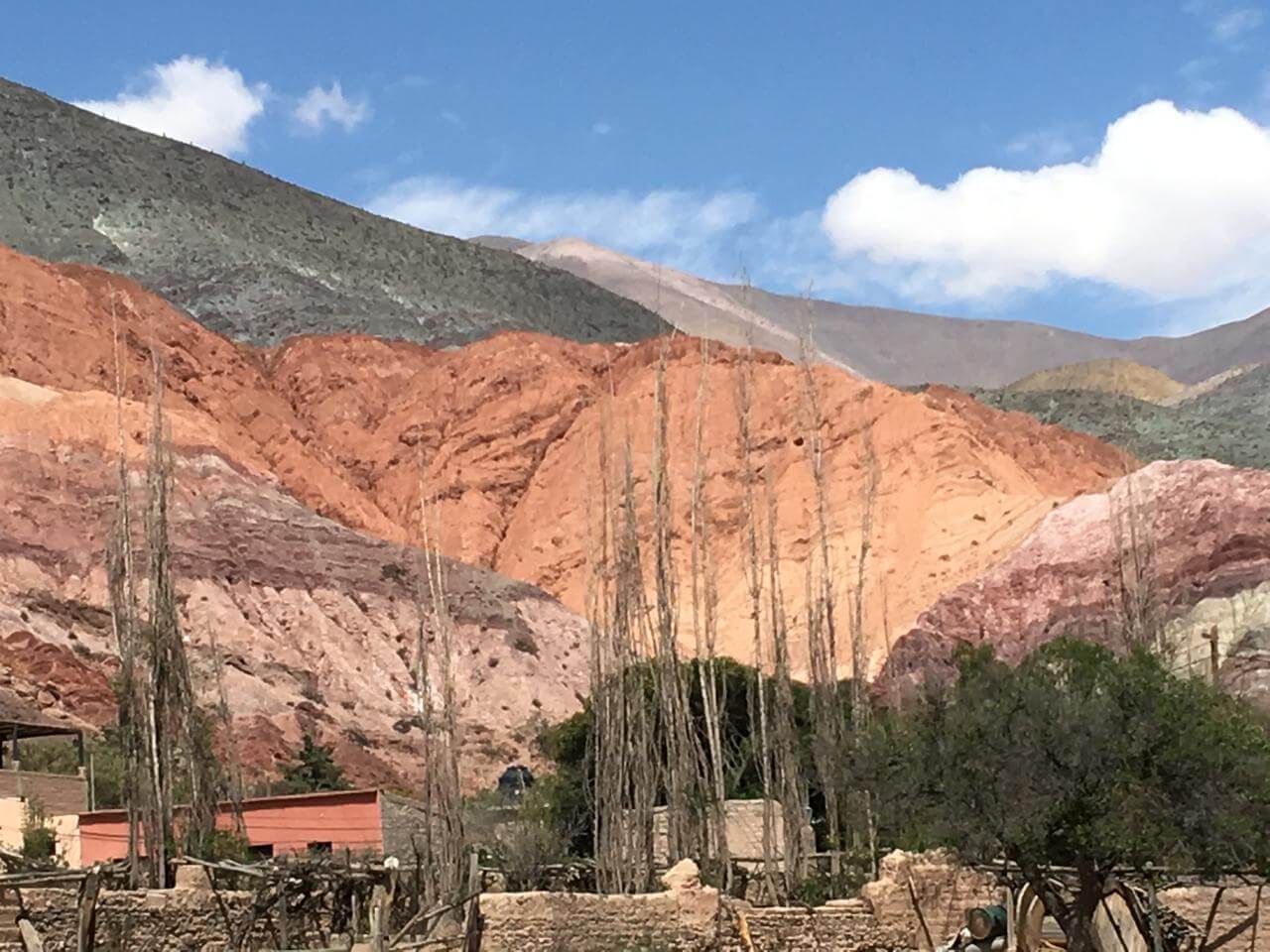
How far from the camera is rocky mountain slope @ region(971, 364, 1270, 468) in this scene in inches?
3059

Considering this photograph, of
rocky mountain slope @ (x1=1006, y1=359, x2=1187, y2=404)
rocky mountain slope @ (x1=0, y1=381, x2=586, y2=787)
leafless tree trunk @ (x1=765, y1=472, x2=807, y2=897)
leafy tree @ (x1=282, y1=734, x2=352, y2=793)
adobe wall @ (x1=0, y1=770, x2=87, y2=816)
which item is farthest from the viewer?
rocky mountain slope @ (x1=1006, y1=359, x2=1187, y2=404)

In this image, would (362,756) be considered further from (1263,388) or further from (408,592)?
(1263,388)

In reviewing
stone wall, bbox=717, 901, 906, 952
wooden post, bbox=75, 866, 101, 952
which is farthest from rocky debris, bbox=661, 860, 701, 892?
wooden post, bbox=75, 866, 101, 952

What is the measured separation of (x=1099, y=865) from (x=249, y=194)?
3542 inches

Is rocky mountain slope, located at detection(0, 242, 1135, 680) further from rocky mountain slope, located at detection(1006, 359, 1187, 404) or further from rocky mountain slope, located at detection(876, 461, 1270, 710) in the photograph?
rocky mountain slope, located at detection(1006, 359, 1187, 404)

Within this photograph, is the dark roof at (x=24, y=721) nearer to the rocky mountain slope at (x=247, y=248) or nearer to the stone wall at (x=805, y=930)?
the stone wall at (x=805, y=930)

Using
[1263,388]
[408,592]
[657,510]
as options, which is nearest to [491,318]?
[408,592]

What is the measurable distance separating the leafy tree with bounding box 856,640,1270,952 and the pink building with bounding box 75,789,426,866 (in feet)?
42.7

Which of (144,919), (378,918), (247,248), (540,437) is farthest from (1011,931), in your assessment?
(247,248)

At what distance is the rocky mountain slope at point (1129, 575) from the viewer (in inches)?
1876

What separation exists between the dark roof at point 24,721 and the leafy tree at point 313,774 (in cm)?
477

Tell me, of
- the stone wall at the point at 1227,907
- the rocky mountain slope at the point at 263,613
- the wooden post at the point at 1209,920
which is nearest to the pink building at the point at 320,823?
the stone wall at the point at 1227,907

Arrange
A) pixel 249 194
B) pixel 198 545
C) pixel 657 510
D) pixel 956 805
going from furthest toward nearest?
1. pixel 249 194
2. pixel 198 545
3. pixel 657 510
4. pixel 956 805

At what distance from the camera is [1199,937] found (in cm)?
1712
